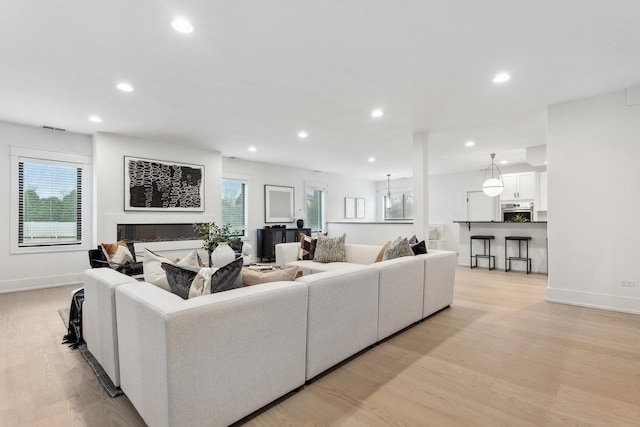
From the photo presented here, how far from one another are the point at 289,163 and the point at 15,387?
22.2 ft

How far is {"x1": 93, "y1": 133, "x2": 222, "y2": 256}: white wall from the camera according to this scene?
17.2 ft

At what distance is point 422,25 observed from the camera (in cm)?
238

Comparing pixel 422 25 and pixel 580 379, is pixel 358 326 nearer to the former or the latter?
pixel 580 379

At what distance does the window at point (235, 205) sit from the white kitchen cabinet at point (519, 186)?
677 cm

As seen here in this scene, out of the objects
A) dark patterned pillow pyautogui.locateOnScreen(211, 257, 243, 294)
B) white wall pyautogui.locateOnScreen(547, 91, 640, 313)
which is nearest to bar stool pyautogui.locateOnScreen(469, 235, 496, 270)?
white wall pyautogui.locateOnScreen(547, 91, 640, 313)

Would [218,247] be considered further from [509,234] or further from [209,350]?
[509,234]

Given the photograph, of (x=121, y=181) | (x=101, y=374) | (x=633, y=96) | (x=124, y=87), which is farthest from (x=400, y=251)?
(x=121, y=181)

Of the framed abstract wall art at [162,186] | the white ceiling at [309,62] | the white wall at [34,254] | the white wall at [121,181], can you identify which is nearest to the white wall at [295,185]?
the framed abstract wall art at [162,186]

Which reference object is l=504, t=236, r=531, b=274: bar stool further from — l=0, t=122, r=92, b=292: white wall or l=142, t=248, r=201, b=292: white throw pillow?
l=0, t=122, r=92, b=292: white wall

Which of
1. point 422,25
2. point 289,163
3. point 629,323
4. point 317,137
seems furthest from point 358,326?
point 289,163

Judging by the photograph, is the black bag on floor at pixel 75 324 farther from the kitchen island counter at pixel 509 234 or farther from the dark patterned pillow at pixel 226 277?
the kitchen island counter at pixel 509 234

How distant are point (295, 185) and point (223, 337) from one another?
7.55m

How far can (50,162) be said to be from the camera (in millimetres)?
5164

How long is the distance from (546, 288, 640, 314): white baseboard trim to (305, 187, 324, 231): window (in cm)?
640
